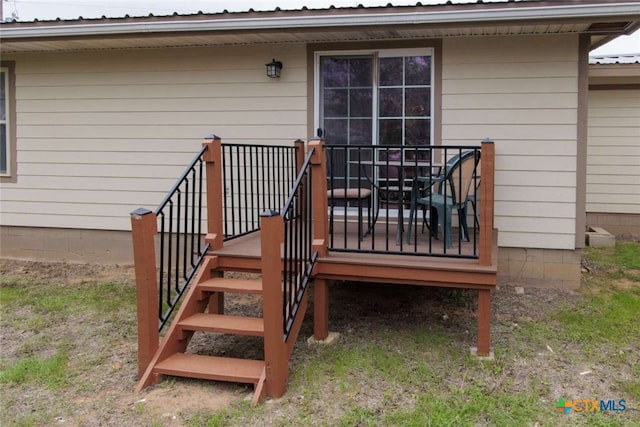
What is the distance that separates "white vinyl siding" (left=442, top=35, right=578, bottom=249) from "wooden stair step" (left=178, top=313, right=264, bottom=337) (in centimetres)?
277

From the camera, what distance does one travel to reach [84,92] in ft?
19.7

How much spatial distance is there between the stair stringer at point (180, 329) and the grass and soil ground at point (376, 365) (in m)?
0.12

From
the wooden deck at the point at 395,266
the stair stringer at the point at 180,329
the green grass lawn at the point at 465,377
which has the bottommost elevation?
the green grass lawn at the point at 465,377

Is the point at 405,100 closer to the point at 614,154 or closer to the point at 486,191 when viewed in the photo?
the point at 486,191

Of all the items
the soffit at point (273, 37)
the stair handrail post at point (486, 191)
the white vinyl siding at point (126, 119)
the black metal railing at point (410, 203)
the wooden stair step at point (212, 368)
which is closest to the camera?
the wooden stair step at point (212, 368)

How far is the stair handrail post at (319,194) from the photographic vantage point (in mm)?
3572

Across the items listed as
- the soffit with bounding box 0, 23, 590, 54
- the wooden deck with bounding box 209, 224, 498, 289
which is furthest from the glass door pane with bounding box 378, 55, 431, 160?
the wooden deck with bounding box 209, 224, 498, 289

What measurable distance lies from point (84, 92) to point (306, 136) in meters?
2.69

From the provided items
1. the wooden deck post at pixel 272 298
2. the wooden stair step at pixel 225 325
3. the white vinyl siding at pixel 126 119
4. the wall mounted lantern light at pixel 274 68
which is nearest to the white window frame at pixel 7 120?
the white vinyl siding at pixel 126 119

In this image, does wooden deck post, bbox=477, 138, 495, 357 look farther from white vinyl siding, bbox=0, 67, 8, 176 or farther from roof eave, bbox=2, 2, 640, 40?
white vinyl siding, bbox=0, 67, 8, 176

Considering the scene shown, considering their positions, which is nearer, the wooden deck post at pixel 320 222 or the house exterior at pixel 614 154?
the wooden deck post at pixel 320 222

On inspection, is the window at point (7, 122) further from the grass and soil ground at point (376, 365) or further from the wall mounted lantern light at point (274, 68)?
the wall mounted lantern light at point (274, 68)

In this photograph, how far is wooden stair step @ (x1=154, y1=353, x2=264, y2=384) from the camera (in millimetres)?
3080

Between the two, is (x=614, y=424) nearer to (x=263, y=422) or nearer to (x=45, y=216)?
(x=263, y=422)
